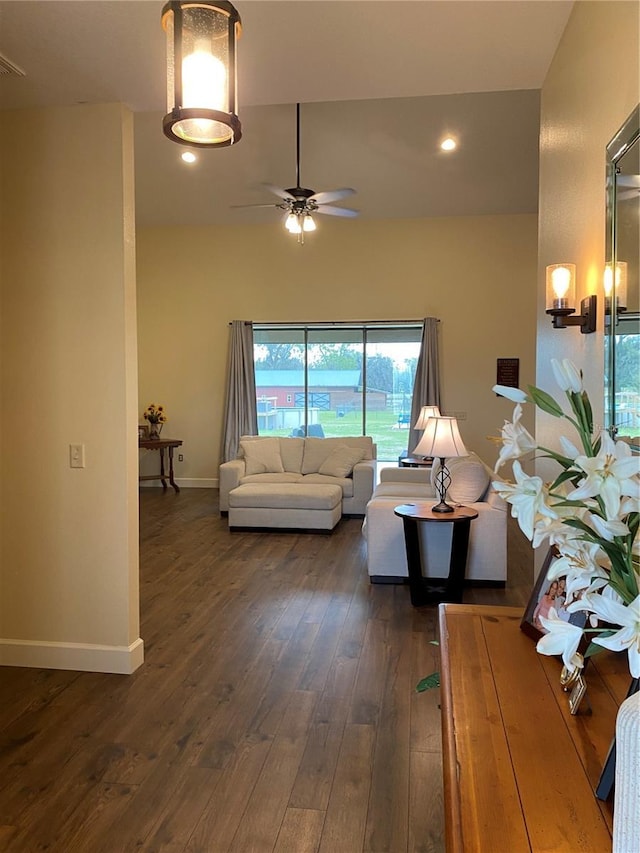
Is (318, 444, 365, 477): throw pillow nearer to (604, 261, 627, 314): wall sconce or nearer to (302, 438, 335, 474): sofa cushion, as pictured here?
(302, 438, 335, 474): sofa cushion

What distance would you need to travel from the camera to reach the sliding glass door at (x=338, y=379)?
862 centimetres

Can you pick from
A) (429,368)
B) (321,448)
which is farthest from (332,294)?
(321,448)

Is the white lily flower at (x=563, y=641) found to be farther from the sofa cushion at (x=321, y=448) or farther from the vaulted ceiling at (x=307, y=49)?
the sofa cushion at (x=321, y=448)

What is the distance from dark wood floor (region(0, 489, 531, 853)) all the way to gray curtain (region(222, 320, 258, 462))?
4.50m

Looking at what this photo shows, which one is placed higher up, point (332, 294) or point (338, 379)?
point (332, 294)

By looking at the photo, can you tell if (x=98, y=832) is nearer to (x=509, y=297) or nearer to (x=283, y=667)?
(x=283, y=667)

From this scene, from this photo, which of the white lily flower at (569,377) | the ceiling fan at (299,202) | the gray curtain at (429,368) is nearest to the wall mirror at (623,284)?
the white lily flower at (569,377)

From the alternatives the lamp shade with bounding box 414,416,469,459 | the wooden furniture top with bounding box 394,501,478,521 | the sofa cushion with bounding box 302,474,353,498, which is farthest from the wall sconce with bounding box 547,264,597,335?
the sofa cushion with bounding box 302,474,353,498

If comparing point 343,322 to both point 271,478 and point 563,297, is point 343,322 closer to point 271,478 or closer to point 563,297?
point 271,478

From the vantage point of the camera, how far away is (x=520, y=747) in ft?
3.79

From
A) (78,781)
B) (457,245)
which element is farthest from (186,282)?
(78,781)

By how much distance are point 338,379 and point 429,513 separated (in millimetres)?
4879

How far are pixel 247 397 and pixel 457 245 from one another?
3.49 meters

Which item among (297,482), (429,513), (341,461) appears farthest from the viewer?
(341,461)
